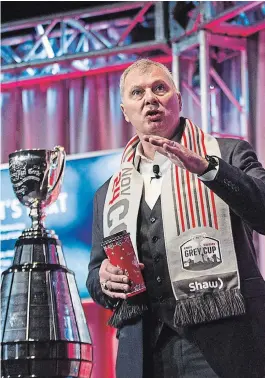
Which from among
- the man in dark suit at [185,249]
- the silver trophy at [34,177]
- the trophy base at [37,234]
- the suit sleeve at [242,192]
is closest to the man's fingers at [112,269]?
the man in dark suit at [185,249]

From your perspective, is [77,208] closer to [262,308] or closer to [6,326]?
[6,326]

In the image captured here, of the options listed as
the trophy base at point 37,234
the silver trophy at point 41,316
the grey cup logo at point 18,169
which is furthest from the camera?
the grey cup logo at point 18,169

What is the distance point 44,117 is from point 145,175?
305 centimetres

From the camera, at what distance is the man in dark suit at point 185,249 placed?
160 centimetres

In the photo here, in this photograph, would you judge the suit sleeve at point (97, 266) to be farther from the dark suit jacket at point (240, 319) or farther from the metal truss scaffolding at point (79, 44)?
the metal truss scaffolding at point (79, 44)

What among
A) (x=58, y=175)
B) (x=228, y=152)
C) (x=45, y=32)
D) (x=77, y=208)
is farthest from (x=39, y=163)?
(x=45, y=32)

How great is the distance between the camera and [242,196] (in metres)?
1.58

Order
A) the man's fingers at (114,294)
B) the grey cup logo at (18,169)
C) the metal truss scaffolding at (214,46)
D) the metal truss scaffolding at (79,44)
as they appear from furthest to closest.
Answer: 1. the metal truss scaffolding at (79,44)
2. the metal truss scaffolding at (214,46)
3. the grey cup logo at (18,169)
4. the man's fingers at (114,294)

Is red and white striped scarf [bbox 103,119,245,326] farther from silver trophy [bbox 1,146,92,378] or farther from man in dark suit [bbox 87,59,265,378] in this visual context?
silver trophy [bbox 1,146,92,378]

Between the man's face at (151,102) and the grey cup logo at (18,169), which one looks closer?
the man's face at (151,102)

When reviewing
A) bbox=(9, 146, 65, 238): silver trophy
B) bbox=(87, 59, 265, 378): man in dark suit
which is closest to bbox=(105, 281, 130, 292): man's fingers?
bbox=(87, 59, 265, 378): man in dark suit

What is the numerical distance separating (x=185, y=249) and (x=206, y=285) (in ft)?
0.33

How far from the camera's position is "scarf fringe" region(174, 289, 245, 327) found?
1.62 m

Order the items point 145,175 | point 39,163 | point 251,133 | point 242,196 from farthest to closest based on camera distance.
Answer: point 251,133 < point 39,163 < point 145,175 < point 242,196
